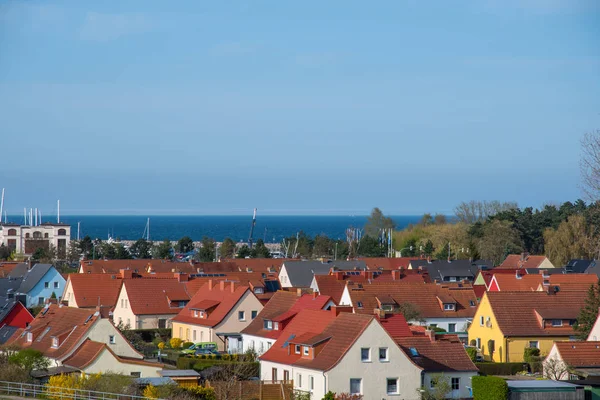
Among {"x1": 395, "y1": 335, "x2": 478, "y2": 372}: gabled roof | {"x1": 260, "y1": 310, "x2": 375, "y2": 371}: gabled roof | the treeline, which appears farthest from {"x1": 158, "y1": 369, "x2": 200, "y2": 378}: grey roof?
the treeline

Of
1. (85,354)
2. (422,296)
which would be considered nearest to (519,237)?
(422,296)

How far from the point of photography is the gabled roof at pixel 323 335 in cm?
4281

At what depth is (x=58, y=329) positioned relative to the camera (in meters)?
51.5

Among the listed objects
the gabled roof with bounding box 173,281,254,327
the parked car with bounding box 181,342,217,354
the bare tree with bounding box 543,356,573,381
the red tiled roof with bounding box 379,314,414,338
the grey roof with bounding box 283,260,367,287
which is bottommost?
the bare tree with bounding box 543,356,573,381

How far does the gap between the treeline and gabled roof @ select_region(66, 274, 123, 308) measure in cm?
5222

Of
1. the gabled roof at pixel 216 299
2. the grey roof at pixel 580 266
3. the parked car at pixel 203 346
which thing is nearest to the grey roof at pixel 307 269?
Answer: the grey roof at pixel 580 266

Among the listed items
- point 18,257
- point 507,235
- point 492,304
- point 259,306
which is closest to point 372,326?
point 492,304

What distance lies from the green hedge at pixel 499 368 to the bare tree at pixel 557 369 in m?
4.72

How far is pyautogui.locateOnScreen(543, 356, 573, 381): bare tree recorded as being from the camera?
150 ft

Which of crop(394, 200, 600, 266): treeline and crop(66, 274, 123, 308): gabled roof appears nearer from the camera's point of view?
crop(66, 274, 123, 308): gabled roof

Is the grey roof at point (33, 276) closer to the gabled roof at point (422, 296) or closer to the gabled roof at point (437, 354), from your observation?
the gabled roof at point (422, 296)

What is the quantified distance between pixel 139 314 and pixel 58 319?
14.3 meters

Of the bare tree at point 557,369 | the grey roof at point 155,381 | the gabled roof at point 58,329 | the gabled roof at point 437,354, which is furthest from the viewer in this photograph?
the gabled roof at point 58,329

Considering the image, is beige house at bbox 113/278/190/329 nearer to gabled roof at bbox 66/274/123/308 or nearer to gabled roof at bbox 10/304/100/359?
gabled roof at bbox 66/274/123/308
